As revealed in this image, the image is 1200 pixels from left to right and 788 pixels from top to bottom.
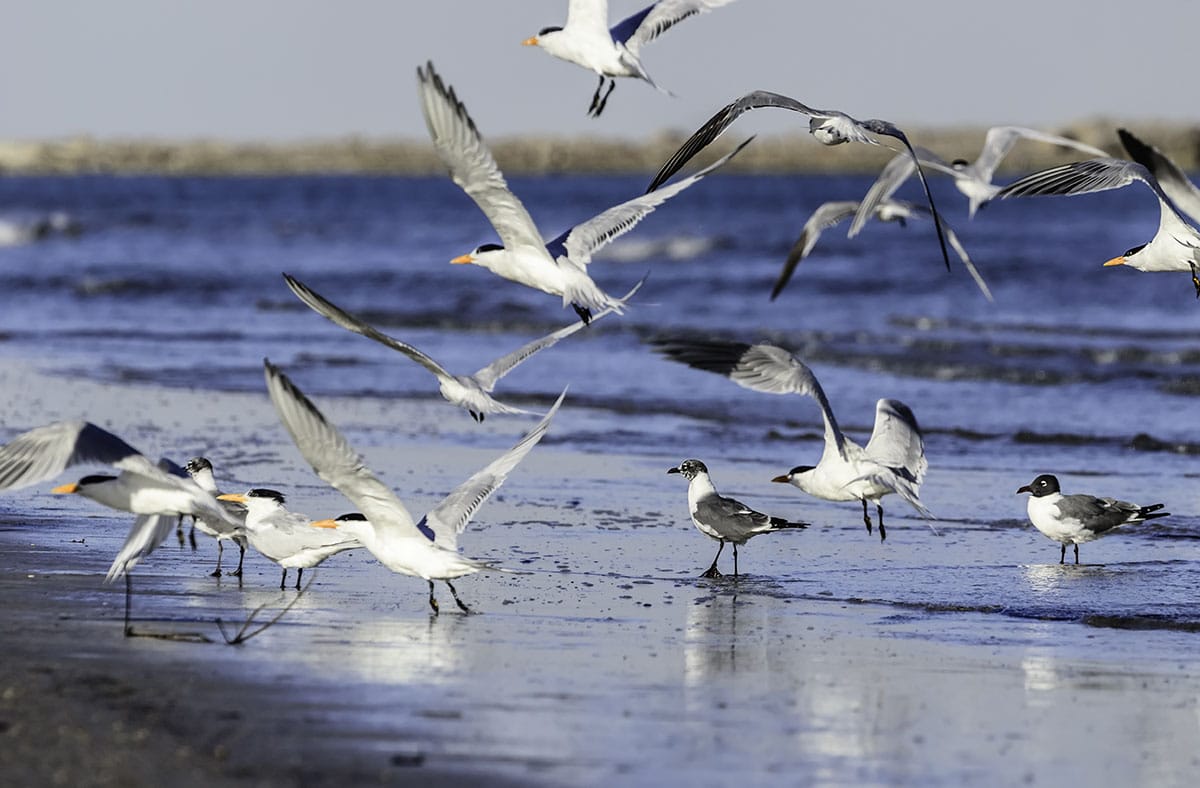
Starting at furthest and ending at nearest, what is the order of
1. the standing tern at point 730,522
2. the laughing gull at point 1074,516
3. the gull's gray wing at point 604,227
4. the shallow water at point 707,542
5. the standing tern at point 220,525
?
1. the laughing gull at point 1074,516
2. the standing tern at point 730,522
3. the gull's gray wing at point 604,227
4. the standing tern at point 220,525
5. the shallow water at point 707,542

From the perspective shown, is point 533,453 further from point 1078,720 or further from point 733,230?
point 733,230

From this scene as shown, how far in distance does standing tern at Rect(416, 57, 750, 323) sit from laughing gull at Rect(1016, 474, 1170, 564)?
233 cm

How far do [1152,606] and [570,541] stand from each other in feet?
9.28

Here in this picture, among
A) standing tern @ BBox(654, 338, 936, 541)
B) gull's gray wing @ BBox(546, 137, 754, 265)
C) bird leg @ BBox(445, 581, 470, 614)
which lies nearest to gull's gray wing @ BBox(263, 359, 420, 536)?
bird leg @ BBox(445, 581, 470, 614)

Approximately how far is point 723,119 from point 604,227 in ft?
2.52

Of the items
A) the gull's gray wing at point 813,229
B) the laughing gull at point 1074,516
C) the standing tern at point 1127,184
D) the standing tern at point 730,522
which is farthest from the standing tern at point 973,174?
the standing tern at point 730,522

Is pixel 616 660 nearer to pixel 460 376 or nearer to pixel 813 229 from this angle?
pixel 460 376

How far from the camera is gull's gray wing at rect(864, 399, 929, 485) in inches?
350

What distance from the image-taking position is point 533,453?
11.9 meters

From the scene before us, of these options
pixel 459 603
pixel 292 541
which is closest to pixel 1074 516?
pixel 459 603

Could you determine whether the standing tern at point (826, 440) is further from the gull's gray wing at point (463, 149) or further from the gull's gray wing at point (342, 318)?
the gull's gray wing at point (342, 318)

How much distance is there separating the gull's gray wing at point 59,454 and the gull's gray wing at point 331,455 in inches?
27.3

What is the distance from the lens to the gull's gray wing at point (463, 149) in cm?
702

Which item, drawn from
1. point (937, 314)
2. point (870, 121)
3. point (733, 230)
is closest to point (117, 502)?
point (870, 121)
